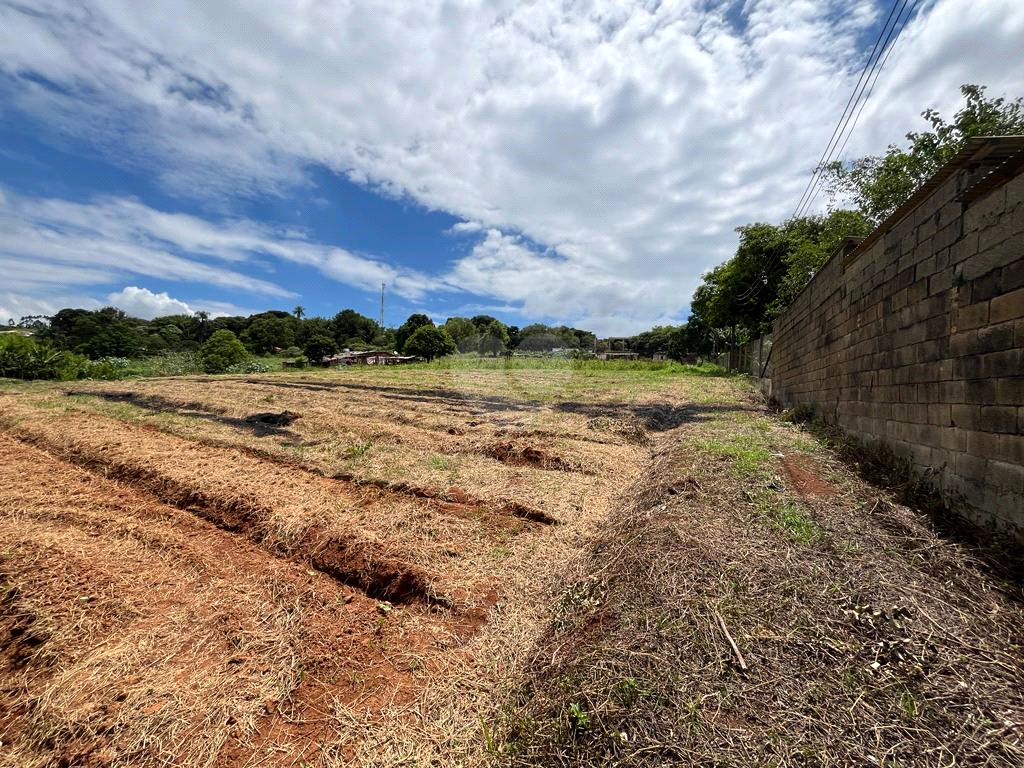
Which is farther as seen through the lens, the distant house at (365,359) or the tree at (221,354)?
the distant house at (365,359)

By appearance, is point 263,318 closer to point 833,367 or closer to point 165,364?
point 165,364

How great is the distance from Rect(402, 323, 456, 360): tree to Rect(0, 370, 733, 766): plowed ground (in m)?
31.8

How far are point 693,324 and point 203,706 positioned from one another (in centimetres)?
4863

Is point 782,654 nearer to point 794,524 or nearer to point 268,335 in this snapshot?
point 794,524

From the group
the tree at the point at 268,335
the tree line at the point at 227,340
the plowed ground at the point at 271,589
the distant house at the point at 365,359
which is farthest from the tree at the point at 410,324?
the plowed ground at the point at 271,589

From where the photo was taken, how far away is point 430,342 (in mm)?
38531

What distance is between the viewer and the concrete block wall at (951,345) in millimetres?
2396

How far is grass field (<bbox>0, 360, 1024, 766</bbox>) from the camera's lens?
152cm

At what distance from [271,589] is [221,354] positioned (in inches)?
1200

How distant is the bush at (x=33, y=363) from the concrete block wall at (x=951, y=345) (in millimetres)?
25121

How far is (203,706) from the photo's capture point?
174 cm

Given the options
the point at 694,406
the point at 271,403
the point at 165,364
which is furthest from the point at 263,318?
the point at 694,406

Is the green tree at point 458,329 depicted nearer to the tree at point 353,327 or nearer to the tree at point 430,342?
the tree at point 430,342

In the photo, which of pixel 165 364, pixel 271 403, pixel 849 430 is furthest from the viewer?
pixel 165 364
